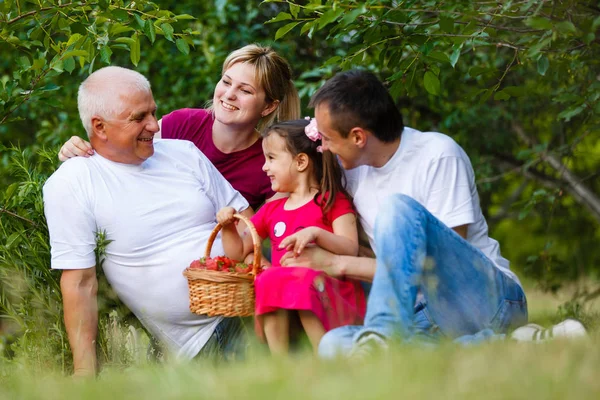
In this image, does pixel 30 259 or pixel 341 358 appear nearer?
→ pixel 341 358

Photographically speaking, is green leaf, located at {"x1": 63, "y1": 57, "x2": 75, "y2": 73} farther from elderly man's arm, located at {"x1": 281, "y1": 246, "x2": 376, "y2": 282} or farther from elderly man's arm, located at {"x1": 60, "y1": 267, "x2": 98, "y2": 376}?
elderly man's arm, located at {"x1": 281, "y1": 246, "x2": 376, "y2": 282}

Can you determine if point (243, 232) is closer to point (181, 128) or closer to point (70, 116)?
point (181, 128)

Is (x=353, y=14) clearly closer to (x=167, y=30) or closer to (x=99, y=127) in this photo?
(x=167, y=30)

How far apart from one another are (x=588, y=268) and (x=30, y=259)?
848 centimetres

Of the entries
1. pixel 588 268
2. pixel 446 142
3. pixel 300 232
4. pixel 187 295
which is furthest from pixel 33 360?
pixel 588 268

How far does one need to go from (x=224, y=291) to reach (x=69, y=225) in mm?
802

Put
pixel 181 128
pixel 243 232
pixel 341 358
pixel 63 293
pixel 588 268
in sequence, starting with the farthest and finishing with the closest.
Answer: pixel 588 268 < pixel 181 128 < pixel 243 232 < pixel 63 293 < pixel 341 358

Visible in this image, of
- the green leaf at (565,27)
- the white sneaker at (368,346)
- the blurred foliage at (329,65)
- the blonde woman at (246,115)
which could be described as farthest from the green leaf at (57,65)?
the green leaf at (565,27)

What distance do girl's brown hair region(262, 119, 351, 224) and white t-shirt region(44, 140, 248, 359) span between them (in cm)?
54

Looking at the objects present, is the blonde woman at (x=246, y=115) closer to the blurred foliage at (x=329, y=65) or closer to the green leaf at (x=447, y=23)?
the blurred foliage at (x=329, y=65)

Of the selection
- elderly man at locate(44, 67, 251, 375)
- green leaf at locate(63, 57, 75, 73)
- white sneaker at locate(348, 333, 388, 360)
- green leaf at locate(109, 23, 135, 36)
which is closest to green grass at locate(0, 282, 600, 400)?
white sneaker at locate(348, 333, 388, 360)

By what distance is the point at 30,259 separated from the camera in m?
4.03

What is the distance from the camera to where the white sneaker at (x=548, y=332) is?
10.0 feet

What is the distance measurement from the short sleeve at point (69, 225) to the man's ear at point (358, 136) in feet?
4.10
